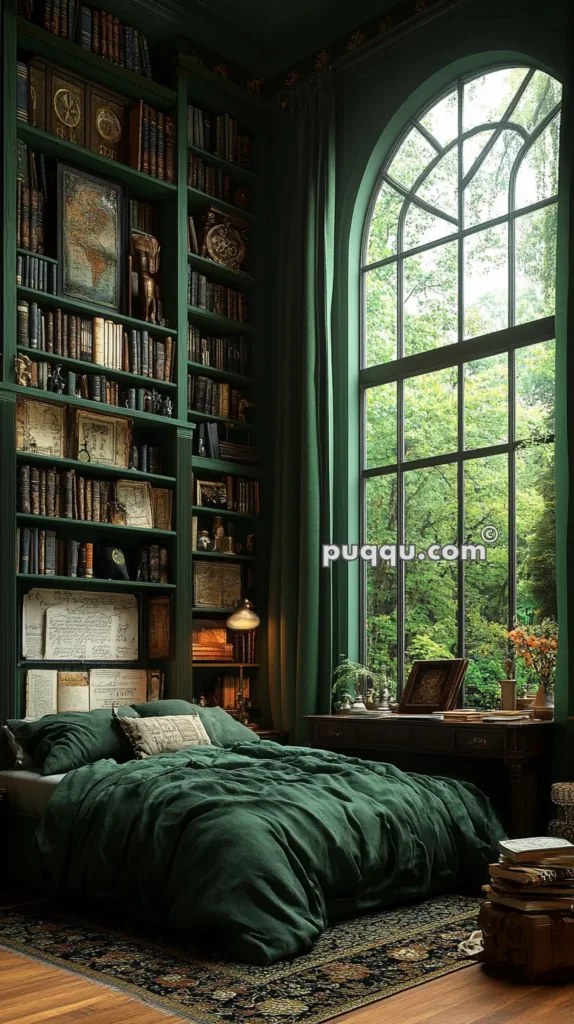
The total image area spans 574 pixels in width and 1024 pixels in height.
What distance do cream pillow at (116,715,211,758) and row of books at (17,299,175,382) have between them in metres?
2.15

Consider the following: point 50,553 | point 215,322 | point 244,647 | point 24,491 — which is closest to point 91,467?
point 24,491

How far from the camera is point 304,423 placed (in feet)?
22.6

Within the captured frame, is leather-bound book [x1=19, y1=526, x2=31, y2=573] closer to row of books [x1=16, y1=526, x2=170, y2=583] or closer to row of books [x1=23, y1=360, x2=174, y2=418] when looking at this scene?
row of books [x1=16, y1=526, x2=170, y2=583]

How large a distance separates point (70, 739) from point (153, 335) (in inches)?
108

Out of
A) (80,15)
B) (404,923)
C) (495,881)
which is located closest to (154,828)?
(404,923)

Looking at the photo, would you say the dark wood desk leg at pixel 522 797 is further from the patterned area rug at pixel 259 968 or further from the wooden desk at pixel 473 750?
the patterned area rug at pixel 259 968

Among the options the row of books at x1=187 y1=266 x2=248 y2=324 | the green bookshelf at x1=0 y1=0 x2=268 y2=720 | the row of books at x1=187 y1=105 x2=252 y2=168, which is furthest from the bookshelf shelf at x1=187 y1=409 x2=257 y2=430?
the row of books at x1=187 y1=105 x2=252 y2=168

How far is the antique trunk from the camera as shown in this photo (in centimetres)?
344

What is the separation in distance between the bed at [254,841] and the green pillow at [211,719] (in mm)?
664

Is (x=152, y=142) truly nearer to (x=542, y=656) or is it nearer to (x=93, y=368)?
(x=93, y=368)

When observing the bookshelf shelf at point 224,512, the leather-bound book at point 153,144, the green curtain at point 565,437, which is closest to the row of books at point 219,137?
the leather-bound book at point 153,144

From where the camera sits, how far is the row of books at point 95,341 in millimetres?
5980

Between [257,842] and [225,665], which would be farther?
[225,665]

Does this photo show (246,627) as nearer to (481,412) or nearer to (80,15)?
(481,412)
